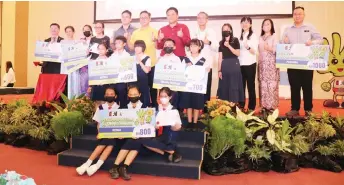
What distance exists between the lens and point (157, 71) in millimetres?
4078

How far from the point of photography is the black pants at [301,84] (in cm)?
469

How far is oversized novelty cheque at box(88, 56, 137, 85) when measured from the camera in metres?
4.19

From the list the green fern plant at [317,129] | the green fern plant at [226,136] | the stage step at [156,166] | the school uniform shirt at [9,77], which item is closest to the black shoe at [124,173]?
the stage step at [156,166]

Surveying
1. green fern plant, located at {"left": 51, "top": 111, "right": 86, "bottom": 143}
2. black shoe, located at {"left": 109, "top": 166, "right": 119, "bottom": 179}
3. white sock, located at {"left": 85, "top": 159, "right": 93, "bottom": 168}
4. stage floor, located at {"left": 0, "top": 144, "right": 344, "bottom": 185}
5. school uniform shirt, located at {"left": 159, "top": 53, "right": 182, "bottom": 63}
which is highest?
school uniform shirt, located at {"left": 159, "top": 53, "right": 182, "bottom": 63}

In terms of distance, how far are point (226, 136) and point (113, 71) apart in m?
1.66

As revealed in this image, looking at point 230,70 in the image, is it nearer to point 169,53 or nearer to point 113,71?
point 169,53

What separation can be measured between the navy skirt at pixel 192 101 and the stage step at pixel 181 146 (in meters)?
0.46

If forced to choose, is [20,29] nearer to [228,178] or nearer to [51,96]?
[51,96]

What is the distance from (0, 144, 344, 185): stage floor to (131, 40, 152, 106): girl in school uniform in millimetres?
1152

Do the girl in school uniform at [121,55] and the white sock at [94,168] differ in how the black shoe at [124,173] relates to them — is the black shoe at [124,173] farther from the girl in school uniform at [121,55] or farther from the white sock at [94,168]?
the girl in school uniform at [121,55]

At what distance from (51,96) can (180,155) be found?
9.61ft

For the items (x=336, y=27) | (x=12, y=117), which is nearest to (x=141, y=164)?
(x=12, y=117)

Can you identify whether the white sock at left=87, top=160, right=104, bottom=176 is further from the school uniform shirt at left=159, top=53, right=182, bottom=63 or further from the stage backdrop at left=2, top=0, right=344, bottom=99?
the stage backdrop at left=2, top=0, right=344, bottom=99

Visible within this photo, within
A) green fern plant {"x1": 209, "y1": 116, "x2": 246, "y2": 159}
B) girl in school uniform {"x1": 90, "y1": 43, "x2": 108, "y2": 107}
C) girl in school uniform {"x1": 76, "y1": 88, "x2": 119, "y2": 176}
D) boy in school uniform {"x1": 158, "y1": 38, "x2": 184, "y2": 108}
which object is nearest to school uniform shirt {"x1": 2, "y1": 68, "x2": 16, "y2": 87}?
girl in school uniform {"x1": 90, "y1": 43, "x2": 108, "y2": 107}
